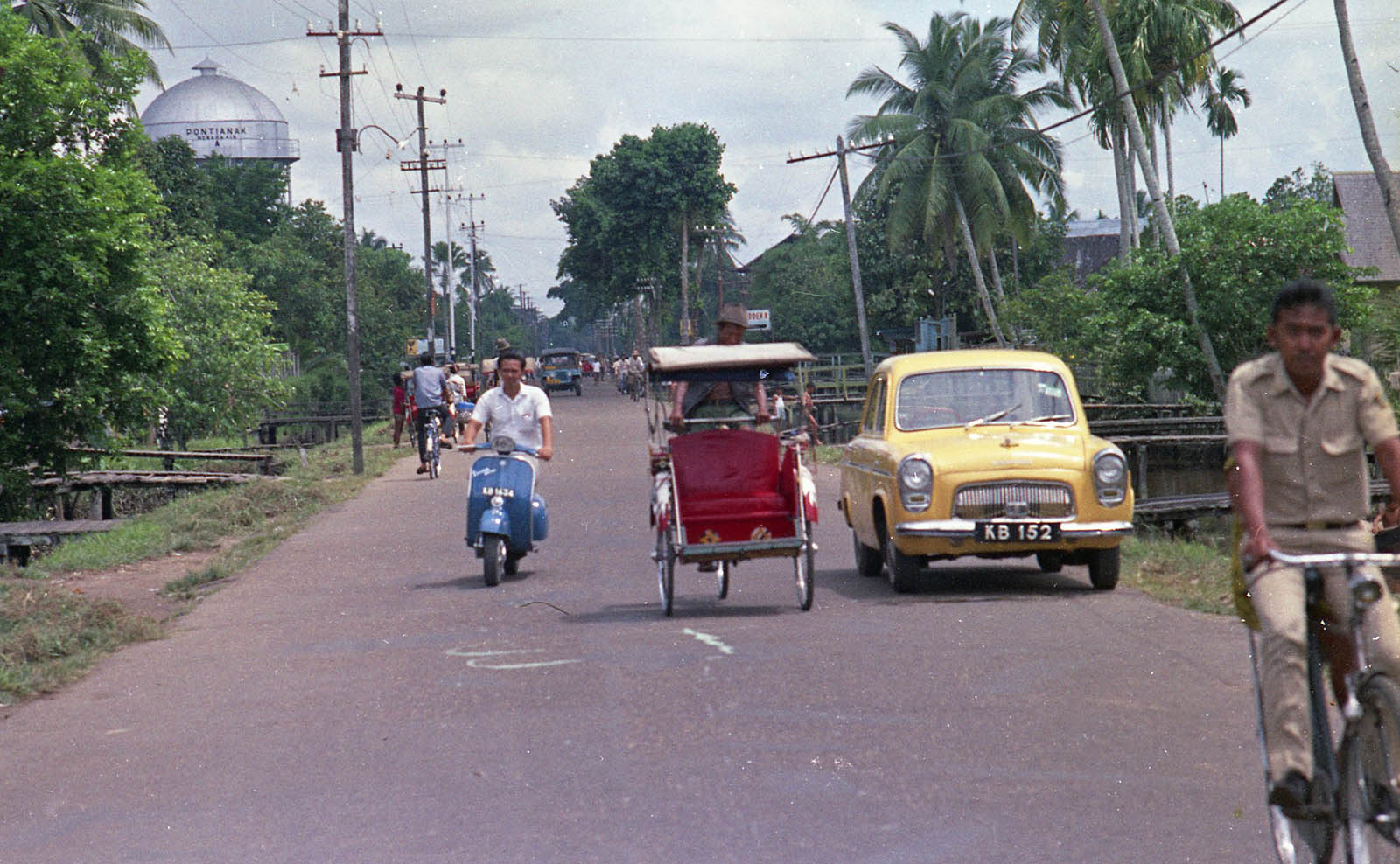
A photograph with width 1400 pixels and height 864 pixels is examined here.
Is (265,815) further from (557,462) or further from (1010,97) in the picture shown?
(1010,97)

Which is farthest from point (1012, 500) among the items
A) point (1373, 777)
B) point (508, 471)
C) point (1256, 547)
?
point (1373, 777)

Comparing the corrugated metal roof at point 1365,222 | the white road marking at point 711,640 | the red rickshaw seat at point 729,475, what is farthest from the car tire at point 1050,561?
the corrugated metal roof at point 1365,222

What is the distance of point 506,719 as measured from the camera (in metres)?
7.21

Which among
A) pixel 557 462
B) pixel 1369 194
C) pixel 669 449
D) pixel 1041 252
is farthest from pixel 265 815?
pixel 1041 252

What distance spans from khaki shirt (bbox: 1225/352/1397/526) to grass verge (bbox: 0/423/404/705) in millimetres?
6631

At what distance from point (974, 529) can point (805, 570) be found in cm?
125

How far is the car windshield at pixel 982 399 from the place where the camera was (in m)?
11.8

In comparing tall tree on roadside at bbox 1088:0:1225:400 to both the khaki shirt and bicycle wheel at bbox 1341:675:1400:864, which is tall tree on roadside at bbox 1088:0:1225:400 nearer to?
the khaki shirt

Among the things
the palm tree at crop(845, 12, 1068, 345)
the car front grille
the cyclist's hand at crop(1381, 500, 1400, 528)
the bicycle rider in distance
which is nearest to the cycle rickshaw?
the car front grille

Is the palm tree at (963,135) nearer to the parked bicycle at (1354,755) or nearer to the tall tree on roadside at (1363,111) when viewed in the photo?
the tall tree on roadside at (1363,111)

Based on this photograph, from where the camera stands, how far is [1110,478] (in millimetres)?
10875

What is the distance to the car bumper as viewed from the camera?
10703mm

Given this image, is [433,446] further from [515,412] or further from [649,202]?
[649,202]

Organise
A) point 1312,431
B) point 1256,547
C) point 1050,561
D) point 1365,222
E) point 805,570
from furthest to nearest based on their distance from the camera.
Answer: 1. point 1365,222
2. point 1050,561
3. point 805,570
4. point 1312,431
5. point 1256,547
